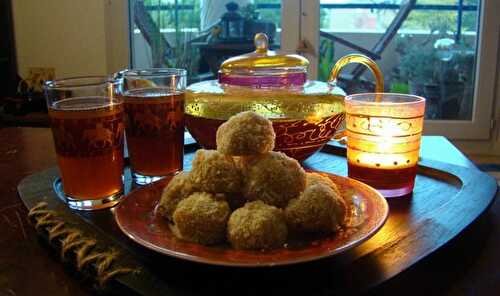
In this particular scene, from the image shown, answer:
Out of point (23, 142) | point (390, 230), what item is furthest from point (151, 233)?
point (23, 142)

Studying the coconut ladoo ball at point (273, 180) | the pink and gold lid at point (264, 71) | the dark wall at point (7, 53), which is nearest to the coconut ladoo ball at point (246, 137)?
the coconut ladoo ball at point (273, 180)

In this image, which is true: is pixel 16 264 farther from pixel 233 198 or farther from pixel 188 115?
pixel 188 115

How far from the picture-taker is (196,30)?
8.38 feet

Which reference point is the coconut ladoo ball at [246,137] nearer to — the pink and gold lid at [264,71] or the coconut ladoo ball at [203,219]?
the coconut ladoo ball at [203,219]

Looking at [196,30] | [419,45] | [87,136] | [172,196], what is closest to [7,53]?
[196,30]

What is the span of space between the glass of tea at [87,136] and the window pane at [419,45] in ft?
5.94

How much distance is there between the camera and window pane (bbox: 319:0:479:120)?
7.93 ft

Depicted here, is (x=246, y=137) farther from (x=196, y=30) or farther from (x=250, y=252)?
(x=196, y=30)

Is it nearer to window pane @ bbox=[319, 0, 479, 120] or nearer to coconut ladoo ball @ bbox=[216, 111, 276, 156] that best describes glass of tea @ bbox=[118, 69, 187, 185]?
coconut ladoo ball @ bbox=[216, 111, 276, 156]

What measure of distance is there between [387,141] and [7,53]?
7.04 ft

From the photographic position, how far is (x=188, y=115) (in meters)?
0.93

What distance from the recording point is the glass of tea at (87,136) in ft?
2.41

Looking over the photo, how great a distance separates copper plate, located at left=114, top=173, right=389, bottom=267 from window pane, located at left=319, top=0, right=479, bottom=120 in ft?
6.07

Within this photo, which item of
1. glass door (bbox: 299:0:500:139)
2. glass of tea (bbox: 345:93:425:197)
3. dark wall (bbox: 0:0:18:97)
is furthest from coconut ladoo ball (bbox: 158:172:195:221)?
dark wall (bbox: 0:0:18:97)
